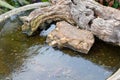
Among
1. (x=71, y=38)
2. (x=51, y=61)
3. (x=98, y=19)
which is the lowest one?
(x=51, y=61)

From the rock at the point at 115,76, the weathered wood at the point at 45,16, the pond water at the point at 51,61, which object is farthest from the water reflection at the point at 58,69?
the weathered wood at the point at 45,16

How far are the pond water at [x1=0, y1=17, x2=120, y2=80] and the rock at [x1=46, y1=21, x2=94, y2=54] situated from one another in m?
0.05

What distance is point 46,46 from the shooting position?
3.04 meters

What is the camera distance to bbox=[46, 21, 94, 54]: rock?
2.85 m

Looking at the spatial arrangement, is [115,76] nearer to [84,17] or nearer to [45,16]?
[84,17]

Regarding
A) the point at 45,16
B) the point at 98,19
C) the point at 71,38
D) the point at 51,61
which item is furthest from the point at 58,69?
the point at 45,16

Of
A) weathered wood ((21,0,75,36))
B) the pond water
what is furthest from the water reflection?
weathered wood ((21,0,75,36))

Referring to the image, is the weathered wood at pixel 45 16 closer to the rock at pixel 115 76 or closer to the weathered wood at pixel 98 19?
the weathered wood at pixel 98 19

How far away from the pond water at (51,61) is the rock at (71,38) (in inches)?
2.1

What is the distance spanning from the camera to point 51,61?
2797 mm

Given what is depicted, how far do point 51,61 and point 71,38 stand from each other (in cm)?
27

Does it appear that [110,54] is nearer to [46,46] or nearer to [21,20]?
[46,46]

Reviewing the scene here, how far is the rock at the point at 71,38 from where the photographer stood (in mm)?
2848

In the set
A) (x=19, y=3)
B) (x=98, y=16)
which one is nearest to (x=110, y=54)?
(x=98, y=16)
